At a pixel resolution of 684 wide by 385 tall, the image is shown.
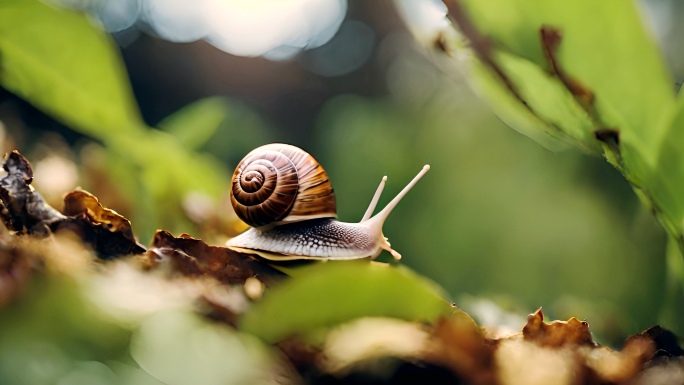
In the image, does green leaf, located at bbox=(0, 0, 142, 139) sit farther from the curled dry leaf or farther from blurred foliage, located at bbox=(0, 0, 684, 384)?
the curled dry leaf

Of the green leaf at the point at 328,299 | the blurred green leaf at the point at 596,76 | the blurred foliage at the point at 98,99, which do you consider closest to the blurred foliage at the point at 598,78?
the blurred green leaf at the point at 596,76

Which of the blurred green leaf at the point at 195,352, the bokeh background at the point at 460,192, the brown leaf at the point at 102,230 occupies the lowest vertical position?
the bokeh background at the point at 460,192

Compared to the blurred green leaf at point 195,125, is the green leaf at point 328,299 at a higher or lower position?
higher

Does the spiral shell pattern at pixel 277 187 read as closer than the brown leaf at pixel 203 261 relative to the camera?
No

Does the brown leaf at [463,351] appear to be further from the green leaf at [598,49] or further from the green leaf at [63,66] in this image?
the green leaf at [63,66]

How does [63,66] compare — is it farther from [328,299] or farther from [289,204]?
[328,299]

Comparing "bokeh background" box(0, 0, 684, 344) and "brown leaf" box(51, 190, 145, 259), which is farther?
"bokeh background" box(0, 0, 684, 344)

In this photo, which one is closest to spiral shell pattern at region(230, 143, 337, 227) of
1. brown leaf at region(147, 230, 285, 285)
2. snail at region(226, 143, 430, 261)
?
snail at region(226, 143, 430, 261)
